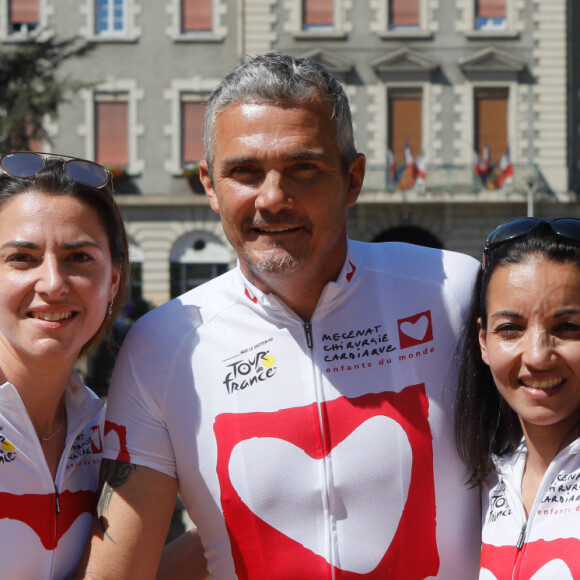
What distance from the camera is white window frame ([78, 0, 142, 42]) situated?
23.1m

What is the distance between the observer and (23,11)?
23438 mm

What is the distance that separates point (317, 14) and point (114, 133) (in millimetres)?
5956

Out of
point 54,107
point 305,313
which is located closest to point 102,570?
point 305,313

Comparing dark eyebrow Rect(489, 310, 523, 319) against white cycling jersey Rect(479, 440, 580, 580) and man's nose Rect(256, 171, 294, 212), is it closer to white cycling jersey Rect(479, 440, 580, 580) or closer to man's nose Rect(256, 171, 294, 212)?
white cycling jersey Rect(479, 440, 580, 580)

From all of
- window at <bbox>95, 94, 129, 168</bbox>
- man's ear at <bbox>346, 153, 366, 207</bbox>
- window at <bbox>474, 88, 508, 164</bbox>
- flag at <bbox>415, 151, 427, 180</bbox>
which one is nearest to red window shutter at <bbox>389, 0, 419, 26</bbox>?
window at <bbox>474, 88, 508, 164</bbox>

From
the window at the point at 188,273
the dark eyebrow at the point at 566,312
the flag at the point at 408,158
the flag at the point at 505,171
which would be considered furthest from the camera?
the window at the point at 188,273

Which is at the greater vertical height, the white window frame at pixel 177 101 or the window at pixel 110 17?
the window at pixel 110 17

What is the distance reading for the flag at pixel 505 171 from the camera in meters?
22.8

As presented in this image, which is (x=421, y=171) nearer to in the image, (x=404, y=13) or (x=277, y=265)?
(x=404, y=13)

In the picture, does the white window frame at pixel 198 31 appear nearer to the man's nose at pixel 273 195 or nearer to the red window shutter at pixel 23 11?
the red window shutter at pixel 23 11

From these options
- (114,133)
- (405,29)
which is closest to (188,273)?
(114,133)

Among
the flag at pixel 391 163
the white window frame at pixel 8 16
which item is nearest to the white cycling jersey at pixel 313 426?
the flag at pixel 391 163

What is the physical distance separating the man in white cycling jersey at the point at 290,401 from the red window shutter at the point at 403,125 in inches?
815

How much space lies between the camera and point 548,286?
2361mm
